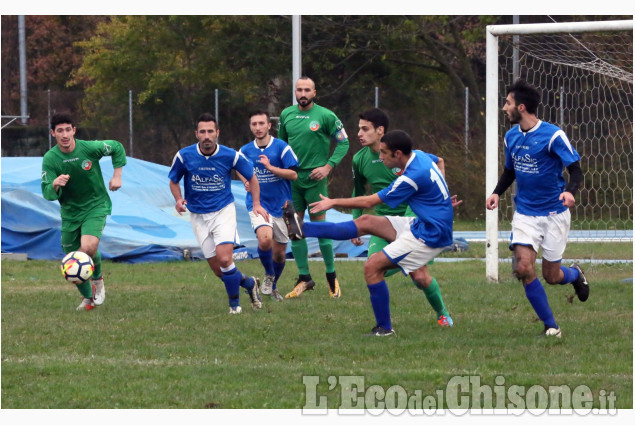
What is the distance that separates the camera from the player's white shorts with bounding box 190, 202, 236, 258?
32.9 ft

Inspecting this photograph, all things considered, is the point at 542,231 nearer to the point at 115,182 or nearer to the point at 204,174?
the point at 204,174

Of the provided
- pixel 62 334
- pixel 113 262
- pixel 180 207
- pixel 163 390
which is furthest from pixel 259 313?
pixel 113 262

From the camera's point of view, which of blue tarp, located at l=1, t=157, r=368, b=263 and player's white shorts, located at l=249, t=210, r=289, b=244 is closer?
player's white shorts, located at l=249, t=210, r=289, b=244

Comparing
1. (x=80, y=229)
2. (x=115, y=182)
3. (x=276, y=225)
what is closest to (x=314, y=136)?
(x=276, y=225)

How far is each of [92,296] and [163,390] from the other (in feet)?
14.2

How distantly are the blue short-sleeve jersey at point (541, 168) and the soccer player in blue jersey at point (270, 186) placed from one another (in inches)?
119

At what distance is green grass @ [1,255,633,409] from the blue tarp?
355 cm

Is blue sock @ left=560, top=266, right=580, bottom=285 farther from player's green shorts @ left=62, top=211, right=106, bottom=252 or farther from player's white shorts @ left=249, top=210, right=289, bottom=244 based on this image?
player's green shorts @ left=62, top=211, right=106, bottom=252

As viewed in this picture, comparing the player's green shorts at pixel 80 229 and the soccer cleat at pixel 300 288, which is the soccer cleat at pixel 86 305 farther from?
the soccer cleat at pixel 300 288

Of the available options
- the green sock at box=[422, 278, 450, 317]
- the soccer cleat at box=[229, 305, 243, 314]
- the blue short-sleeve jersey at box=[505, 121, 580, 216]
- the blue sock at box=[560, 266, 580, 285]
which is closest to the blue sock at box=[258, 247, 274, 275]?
the soccer cleat at box=[229, 305, 243, 314]

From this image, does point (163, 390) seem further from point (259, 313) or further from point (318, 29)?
point (318, 29)

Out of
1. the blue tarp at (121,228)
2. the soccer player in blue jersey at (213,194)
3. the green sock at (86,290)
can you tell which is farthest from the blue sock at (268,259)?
the blue tarp at (121,228)

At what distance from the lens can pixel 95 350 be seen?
812cm

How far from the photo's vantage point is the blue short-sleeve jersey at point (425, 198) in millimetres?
8297
